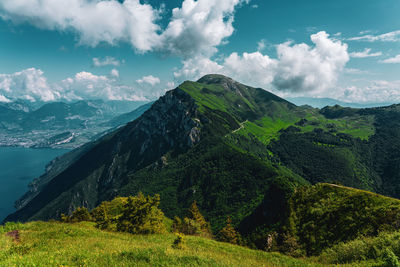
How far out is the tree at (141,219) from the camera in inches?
1054

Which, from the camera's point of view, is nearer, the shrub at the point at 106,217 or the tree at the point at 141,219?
the tree at the point at 141,219

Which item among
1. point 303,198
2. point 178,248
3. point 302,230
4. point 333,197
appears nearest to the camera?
point 178,248

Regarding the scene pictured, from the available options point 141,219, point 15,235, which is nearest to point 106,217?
point 141,219

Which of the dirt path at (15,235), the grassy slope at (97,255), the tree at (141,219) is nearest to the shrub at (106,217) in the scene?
the tree at (141,219)

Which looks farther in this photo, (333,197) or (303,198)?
(303,198)

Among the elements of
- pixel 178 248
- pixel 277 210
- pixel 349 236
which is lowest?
pixel 277 210

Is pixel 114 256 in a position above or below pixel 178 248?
above

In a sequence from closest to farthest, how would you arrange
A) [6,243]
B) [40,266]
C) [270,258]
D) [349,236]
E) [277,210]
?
[40,266] < [6,243] < [270,258] < [349,236] < [277,210]

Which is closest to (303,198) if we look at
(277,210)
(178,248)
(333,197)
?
(333,197)

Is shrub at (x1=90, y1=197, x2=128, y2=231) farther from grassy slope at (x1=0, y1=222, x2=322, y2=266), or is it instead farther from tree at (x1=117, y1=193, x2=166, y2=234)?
grassy slope at (x1=0, y1=222, x2=322, y2=266)

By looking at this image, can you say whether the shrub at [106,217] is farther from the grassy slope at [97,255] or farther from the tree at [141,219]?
the grassy slope at [97,255]

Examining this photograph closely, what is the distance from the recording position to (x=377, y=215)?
3016cm

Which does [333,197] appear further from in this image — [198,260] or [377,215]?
[198,260]

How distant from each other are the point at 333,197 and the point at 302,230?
14.8m
